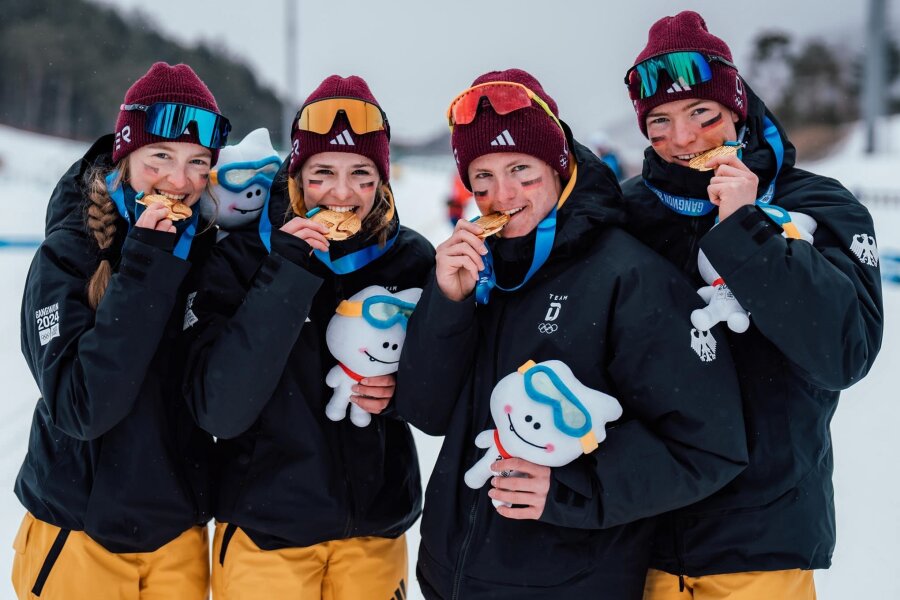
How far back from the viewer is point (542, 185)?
237 centimetres

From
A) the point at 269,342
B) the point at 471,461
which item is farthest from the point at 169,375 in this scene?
the point at 471,461

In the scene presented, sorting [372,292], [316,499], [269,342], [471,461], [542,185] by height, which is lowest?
[316,499]

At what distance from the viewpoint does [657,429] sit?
7.03 ft

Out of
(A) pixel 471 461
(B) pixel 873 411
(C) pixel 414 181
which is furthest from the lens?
(C) pixel 414 181

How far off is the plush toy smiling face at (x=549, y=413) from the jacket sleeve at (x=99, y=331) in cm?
104

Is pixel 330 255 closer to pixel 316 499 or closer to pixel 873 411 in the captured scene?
pixel 316 499

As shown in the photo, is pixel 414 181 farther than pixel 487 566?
Yes

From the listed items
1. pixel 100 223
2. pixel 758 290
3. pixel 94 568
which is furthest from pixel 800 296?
pixel 94 568

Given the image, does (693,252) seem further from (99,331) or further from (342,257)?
(99,331)

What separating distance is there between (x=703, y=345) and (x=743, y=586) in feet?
2.22

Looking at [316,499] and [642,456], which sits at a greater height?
[642,456]

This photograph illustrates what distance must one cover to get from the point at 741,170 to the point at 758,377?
1.86 ft

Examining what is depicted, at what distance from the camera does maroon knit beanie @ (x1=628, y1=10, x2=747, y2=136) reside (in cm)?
236

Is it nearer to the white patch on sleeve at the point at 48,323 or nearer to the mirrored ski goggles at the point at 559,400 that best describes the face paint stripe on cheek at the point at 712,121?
the mirrored ski goggles at the point at 559,400
